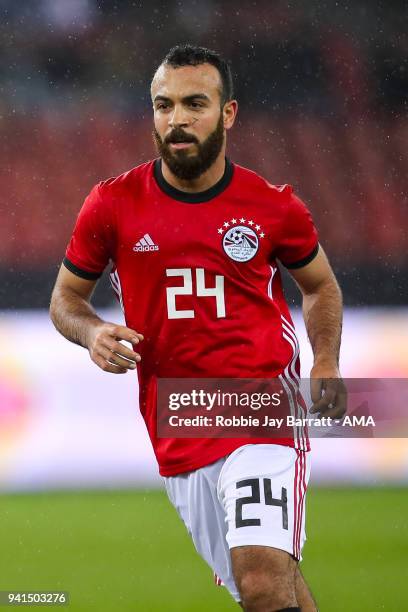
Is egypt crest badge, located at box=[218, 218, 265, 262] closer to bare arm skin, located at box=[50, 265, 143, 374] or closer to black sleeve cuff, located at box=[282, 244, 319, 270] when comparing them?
black sleeve cuff, located at box=[282, 244, 319, 270]

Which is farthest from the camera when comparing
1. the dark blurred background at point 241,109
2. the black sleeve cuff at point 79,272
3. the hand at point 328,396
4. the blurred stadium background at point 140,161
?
the dark blurred background at point 241,109

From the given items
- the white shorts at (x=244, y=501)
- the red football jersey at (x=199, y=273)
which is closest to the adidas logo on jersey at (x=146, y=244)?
the red football jersey at (x=199, y=273)

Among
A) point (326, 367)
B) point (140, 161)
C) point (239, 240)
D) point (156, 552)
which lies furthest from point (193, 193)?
point (140, 161)

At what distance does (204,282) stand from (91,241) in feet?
0.98

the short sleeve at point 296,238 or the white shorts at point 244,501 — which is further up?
the short sleeve at point 296,238

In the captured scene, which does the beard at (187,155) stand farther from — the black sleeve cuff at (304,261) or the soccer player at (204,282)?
the black sleeve cuff at (304,261)

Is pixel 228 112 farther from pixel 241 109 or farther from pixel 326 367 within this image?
pixel 241 109

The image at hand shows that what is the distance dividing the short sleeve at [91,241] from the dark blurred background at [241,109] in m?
4.87

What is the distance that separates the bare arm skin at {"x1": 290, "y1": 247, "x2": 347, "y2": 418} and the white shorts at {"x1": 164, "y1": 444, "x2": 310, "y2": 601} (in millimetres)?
160

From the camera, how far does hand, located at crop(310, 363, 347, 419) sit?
2428mm

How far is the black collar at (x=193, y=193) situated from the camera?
2.59 m

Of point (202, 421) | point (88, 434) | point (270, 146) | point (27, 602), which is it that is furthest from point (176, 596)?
point (270, 146)

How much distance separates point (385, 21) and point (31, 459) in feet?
13.8

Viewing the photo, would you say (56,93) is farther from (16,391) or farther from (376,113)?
(16,391)
